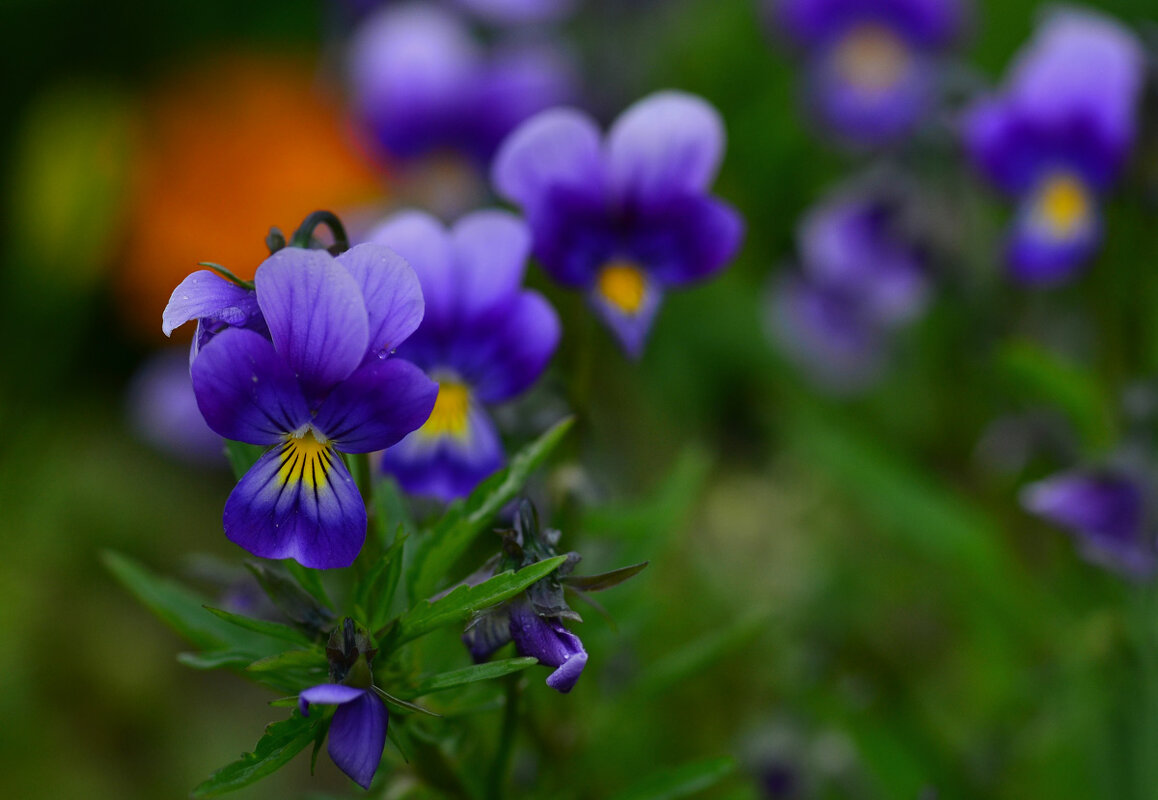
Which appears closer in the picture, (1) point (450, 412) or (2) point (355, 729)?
(2) point (355, 729)

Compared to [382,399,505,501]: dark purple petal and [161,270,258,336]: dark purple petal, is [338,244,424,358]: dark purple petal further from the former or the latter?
[382,399,505,501]: dark purple petal

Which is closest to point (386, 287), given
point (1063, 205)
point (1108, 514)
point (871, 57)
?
point (1108, 514)

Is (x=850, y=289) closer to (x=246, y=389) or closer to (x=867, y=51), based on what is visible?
(x=867, y=51)

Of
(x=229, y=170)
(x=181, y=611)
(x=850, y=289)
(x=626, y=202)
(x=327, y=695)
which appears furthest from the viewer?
(x=229, y=170)

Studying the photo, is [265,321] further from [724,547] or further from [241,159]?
[241,159]

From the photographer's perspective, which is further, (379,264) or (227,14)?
(227,14)

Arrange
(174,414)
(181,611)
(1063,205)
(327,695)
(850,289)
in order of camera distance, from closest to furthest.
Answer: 1. (327,695)
2. (181,611)
3. (1063,205)
4. (850,289)
5. (174,414)

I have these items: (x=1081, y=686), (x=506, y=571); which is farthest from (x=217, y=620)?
(x=1081, y=686)
